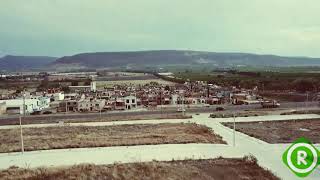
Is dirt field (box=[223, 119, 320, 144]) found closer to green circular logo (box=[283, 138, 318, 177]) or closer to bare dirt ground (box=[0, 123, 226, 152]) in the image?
bare dirt ground (box=[0, 123, 226, 152])

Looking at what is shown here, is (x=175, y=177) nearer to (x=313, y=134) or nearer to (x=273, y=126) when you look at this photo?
(x=313, y=134)

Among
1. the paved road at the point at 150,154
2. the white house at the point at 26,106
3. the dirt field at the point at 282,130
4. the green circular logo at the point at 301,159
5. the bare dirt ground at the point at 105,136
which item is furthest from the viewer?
the white house at the point at 26,106

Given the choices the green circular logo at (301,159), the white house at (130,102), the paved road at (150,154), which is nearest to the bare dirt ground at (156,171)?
the paved road at (150,154)

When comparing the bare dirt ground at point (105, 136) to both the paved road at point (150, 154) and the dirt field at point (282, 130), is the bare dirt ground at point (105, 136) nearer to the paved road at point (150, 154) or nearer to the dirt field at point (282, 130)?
the paved road at point (150, 154)

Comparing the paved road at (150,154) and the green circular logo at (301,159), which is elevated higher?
the green circular logo at (301,159)

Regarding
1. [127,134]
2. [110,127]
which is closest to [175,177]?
[127,134]

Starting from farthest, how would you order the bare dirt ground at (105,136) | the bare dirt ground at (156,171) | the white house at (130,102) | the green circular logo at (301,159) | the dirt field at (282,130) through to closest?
the white house at (130,102) → the dirt field at (282,130) → the bare dirt ground at (105,136) → the green circular logo at (301,159) → the bare dirt ground at (156,171)

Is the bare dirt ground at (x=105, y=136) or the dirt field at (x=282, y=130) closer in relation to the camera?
the bare dirt ground at (x=105, y=136)
